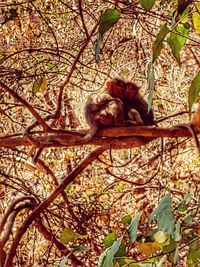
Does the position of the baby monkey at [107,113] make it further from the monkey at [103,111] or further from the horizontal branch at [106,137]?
the horizontal branch at [106,137]

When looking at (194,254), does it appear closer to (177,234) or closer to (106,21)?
(177,234)

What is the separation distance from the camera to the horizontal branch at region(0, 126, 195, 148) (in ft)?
5.18

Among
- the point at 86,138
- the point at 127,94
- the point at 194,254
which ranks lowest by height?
the point at 194,254

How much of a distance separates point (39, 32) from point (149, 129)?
5.78 feet

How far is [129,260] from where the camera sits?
109 centimetres

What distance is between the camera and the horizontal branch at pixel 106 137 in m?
1.58

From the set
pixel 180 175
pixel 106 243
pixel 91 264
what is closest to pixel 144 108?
pixel 91 264

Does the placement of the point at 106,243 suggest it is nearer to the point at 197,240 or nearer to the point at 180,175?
the point at 197,240

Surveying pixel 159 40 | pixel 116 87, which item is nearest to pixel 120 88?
pixel 116 87

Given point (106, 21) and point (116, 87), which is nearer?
point (106, 21)

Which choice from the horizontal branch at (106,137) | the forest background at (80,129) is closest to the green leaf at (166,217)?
the horizontal branch at (106,137)

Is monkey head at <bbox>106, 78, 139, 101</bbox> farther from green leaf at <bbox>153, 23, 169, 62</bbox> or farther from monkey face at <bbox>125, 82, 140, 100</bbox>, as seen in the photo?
green leaf at <bbox>153, 23, 169, 62</bbox>

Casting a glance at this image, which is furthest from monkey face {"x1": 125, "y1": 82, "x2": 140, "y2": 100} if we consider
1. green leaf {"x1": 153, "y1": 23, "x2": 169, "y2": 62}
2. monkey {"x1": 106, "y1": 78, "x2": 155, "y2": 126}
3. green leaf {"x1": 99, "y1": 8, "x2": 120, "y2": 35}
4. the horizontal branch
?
green leaf {"x1": 153, "y1": 23, "x2": 169, "y2": 62}

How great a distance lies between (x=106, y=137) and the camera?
1968 mm
